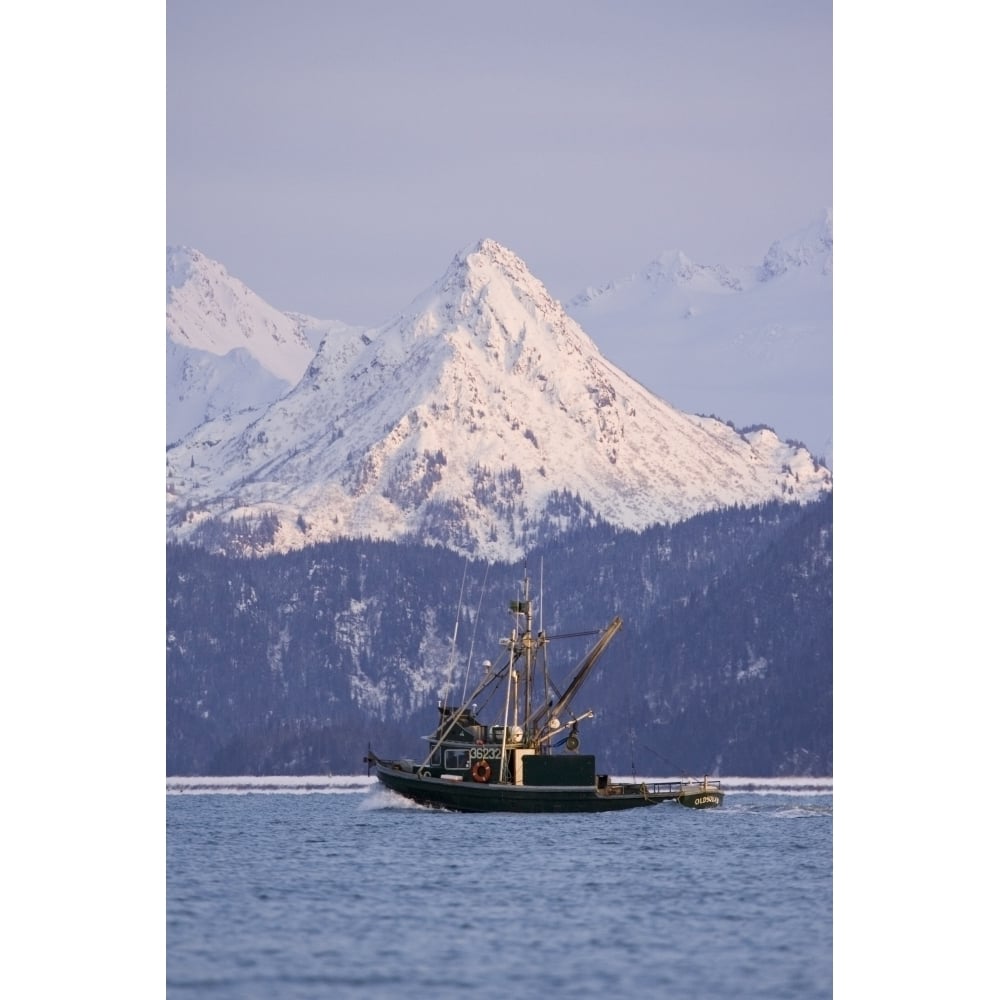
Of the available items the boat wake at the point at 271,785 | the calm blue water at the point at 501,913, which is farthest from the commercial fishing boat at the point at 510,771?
the boat wake at the point at 271,785

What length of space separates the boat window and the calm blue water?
9.28 metres

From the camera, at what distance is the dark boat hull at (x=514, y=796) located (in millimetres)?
75375

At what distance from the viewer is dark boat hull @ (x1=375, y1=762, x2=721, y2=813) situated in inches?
2968

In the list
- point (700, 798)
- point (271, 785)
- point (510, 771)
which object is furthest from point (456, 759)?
point (271, 785)

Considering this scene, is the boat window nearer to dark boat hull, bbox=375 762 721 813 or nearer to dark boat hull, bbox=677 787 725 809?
dark boat hull, bbox=375 762 721 813

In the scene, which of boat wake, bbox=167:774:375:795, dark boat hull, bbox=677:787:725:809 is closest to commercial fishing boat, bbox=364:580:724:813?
dark boat hull, bbox=677:787:725:809

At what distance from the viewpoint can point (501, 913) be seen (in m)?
43.9

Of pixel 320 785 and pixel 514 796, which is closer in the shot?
pixel 514 796

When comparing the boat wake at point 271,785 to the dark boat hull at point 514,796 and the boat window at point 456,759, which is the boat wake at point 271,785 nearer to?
the dark boat hull at point 514,796

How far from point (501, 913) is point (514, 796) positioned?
103 feet

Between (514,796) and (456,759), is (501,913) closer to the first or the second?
(514,796)

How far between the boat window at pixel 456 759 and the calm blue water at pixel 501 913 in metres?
9.28
